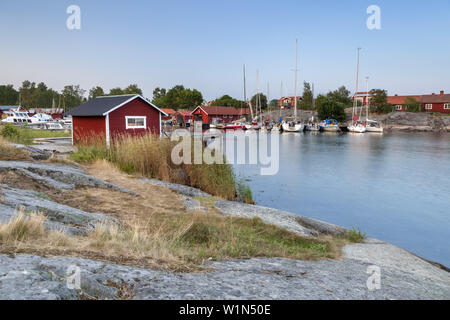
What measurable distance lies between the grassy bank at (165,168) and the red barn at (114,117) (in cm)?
827

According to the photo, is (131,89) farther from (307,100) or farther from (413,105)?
(413,105)

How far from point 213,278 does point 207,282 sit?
0.17 metres

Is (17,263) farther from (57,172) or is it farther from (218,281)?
(57,172)

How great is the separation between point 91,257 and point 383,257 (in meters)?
5.84

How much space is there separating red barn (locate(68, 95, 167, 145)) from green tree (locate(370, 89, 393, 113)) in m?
63.4

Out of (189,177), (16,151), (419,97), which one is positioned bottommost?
(189,177)

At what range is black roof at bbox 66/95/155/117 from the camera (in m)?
22.4

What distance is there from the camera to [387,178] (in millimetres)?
21438

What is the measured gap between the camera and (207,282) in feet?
11.1

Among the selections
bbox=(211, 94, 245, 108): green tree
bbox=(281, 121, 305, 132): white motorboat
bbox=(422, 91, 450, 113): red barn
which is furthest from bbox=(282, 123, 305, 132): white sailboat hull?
bbox=(422, 91, 450, 113): red barn

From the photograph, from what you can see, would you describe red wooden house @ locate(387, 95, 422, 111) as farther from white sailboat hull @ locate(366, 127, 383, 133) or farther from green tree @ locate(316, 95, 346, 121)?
white sailboat hull @ locate(366, 127, 383, 133)

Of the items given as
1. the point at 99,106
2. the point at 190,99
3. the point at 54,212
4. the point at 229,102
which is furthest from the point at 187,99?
the point at 54,212

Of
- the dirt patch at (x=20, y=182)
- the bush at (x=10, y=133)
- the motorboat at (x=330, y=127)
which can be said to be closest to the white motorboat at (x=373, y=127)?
the motorboat at (x=330, y=127)
